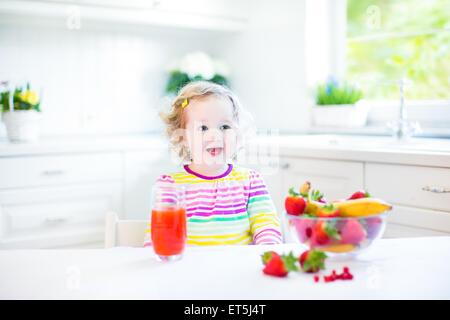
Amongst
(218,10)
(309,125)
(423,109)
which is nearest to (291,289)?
(423,109)

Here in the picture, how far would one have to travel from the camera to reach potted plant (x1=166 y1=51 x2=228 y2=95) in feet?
10.1

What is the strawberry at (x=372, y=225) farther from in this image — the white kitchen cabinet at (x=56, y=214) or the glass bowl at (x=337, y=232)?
the white kitchen cabinet at (x=56, y=214)

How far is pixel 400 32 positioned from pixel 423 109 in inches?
16.2

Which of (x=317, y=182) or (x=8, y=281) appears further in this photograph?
(x=317, y=182)

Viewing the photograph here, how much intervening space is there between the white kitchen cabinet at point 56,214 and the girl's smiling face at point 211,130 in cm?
116

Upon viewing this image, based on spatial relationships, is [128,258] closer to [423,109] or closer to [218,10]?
[423,109]

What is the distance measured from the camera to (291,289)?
78cm

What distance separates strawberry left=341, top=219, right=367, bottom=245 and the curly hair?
621 mm

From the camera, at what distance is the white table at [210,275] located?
0.77 m

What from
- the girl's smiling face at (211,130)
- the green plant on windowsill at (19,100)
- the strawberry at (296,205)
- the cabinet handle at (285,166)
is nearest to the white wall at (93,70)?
the green plant on windowsill at (19,100)

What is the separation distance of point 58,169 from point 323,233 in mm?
1742

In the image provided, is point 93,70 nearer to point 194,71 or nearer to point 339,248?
point 194,71

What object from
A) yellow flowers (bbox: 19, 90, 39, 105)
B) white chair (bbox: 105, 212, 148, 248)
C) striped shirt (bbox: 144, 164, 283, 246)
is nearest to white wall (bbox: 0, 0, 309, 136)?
yellow flowers (bbox: 19, 90, 39, 105)

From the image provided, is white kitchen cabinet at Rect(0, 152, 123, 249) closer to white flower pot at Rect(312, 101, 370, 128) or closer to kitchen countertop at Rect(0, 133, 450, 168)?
kitchen countertop at Rect(0, 133, 450, 168)
